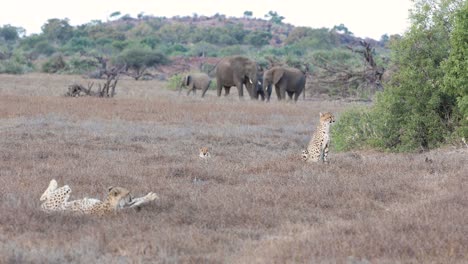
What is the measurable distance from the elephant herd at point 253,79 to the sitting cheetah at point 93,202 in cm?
2666

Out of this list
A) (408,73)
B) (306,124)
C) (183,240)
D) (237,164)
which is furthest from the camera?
(306,124)

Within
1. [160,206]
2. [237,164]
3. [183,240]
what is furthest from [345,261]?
[237,164]

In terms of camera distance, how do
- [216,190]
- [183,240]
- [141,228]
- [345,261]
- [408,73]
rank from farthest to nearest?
[408,73], [216,190], [141,228], [183,240], [345,261]

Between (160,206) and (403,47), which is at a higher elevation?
(403,47)

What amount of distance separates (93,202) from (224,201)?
1.67m

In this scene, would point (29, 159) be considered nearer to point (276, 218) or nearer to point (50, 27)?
point (276, 218)

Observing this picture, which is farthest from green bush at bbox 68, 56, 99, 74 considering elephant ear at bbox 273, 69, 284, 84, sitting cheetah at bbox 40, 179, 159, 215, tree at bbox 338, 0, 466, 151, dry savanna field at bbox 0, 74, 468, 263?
sitting cheetah at bbox 40, 179, 159, 215

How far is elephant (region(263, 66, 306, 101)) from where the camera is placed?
36.5 meters

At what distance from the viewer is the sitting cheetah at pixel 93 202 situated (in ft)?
29.5

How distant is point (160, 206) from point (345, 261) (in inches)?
122

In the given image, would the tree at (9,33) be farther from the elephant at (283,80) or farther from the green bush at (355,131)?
the green bush at (355,131)

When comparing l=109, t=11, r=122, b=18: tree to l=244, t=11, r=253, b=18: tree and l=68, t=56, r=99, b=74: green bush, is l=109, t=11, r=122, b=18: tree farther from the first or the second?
l=68, t=56, r=99, b=74: green bush

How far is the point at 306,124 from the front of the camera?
2314cm

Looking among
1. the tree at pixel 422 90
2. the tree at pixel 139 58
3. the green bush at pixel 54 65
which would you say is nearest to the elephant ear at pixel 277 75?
the tree at pixel 422 90
